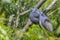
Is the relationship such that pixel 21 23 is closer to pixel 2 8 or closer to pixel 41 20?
pixel 2 8

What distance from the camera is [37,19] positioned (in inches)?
27.4

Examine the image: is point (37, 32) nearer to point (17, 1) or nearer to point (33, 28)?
point (33, 28)

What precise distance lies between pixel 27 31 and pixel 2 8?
206 millimetres

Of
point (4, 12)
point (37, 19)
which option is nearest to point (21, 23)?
point (4, 12)

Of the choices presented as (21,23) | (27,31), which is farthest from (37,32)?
(21,23)

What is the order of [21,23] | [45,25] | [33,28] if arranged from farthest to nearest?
[21,23]
[33,28]
[45,25]

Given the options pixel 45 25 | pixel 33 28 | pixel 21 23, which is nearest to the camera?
pixel 45 25

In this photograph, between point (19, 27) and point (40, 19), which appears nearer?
point (40, 19)

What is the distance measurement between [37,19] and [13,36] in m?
0.11

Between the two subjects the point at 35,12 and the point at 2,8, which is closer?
the point at 35,12

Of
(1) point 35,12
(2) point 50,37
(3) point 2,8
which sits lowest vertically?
(2) point 50,37

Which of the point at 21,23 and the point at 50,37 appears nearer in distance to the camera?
the point at 50,37

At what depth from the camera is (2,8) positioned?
849mm

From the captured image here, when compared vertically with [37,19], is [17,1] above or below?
above
